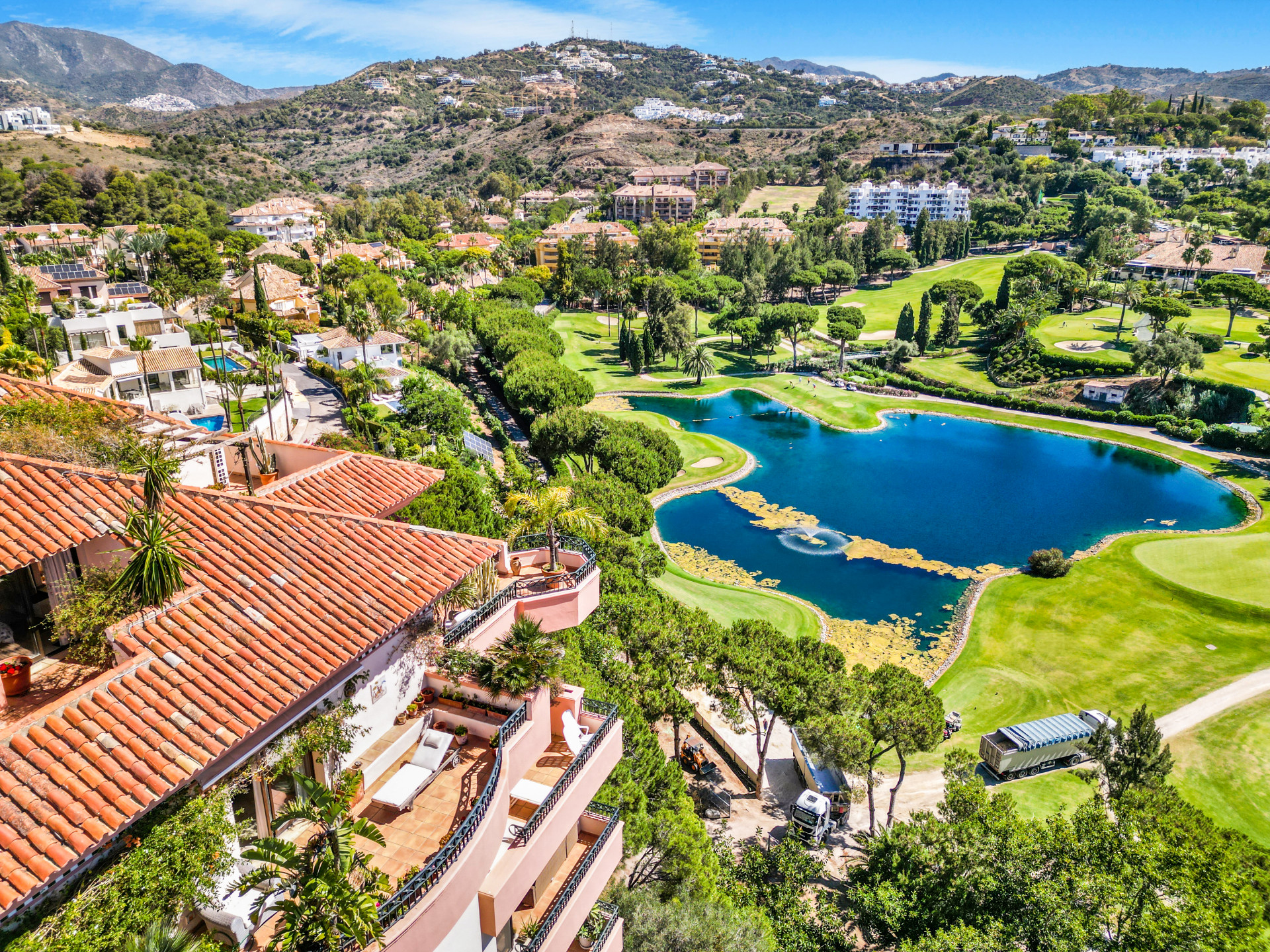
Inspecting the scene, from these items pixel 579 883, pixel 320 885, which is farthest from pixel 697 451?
pixel 320 885

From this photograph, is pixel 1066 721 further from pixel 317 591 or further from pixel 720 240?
pixel 720 240

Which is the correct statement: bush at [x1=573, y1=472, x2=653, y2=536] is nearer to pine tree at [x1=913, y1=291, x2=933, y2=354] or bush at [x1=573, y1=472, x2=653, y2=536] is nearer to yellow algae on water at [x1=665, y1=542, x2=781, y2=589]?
yellow algae on water at [x1=665, y1=542, x2=781, y2=589]

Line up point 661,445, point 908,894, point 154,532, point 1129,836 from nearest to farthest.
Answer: point 154,532, point 1129,836, point 908,894, point 661,445

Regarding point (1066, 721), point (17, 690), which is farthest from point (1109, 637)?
point (17, 690)

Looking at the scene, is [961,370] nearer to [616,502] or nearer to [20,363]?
[616,502]

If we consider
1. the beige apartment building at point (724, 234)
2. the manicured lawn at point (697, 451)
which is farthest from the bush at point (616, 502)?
the beige apartment building at point (724, 234)
